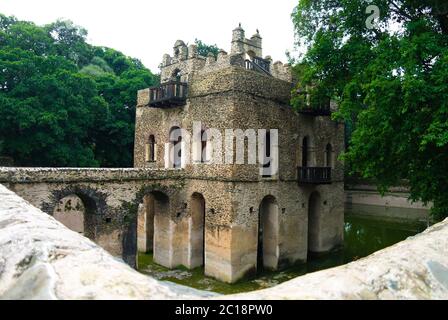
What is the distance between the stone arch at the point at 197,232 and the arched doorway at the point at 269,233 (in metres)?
2.97

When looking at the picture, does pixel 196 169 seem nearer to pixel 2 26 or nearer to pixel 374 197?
pixel 374 197

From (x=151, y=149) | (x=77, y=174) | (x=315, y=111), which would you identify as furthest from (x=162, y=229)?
(x=315, y=111)

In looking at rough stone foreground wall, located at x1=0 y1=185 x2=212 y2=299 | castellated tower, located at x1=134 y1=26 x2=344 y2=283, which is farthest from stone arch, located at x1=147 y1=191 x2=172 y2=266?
rough stone foreground wall, located at x1=0 y1=185 x2=212 y2=299

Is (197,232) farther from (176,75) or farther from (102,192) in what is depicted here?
(176,75)

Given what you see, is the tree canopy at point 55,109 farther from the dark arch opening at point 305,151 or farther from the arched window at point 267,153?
the dark arch opening at point 305,151

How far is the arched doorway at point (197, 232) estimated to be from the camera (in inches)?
671

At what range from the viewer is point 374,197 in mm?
38156

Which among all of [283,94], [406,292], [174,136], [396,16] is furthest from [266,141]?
[406,292]

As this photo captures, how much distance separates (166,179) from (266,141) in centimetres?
506

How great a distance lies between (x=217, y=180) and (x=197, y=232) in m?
3.28

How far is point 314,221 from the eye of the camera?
20500mm

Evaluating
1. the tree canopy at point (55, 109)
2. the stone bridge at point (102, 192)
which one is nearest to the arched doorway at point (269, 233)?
the stone bridge at point (102, 192)

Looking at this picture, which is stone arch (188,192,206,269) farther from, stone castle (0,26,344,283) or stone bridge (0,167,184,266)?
stone bridge (0,167,184,266)

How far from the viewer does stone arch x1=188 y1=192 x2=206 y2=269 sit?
1700 cm
